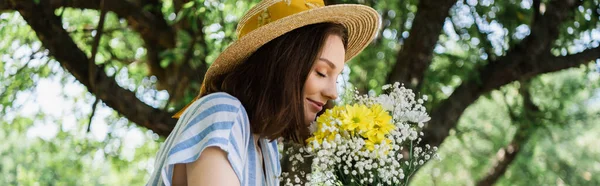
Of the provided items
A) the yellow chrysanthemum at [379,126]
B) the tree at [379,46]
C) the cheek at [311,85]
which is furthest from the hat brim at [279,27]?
the tree at [379,46]

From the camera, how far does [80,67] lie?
13.0ft

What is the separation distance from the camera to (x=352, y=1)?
3.84 m

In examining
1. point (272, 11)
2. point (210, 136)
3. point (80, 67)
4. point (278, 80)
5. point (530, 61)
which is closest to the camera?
point (210, 136)

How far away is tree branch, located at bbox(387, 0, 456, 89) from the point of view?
4.14 m

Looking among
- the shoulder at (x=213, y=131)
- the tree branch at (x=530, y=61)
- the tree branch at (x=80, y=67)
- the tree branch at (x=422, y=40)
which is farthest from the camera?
the tree branch at (x=530, y=61)

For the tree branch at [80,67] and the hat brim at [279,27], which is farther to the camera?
the tree branch at [80,67]

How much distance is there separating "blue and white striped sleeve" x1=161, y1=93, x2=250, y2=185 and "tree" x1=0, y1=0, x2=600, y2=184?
82.0 inches

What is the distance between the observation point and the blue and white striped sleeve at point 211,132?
167 centimetres

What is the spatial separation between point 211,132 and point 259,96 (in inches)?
7.1

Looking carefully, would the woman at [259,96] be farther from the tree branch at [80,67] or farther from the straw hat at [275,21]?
the tree branch at [80,67]

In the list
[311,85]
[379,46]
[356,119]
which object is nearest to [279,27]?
[311,85]

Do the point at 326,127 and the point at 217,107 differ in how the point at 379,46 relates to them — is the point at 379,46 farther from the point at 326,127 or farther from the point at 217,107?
the point at 217,107

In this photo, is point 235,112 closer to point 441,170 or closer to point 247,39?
point 247,39

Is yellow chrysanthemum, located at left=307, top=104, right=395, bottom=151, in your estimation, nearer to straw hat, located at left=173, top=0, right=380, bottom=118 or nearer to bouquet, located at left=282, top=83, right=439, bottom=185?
bouquet, located at left=282, top=83, right=439, bottom=185
